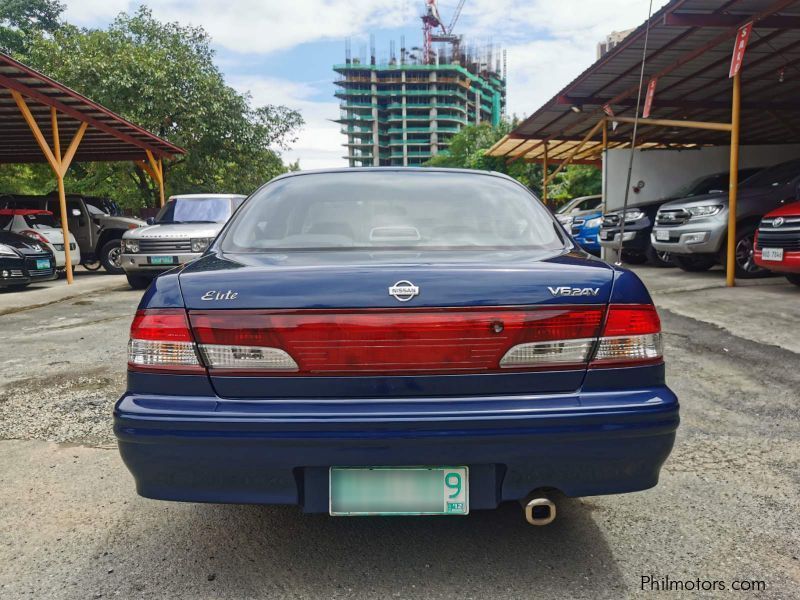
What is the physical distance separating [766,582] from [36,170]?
2969 cm

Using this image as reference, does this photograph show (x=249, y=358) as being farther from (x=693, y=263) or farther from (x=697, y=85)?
(x=697, y=85)

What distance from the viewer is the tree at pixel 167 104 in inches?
848

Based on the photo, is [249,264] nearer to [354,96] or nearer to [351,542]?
[351,542]

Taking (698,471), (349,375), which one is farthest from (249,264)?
(698,471)

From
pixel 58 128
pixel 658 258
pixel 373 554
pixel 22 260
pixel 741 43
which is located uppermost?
pixel 741 43

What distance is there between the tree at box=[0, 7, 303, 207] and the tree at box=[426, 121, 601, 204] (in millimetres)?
8370

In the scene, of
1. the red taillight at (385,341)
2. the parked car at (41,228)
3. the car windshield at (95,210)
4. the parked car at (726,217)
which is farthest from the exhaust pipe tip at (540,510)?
the car windshield at (95,210)

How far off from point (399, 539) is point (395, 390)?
78 centimetres

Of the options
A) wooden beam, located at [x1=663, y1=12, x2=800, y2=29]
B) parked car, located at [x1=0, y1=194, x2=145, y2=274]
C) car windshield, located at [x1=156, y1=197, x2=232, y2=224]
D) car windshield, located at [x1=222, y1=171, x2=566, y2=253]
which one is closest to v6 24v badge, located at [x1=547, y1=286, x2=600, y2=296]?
car windshield, located at [x1=222, y1=171, x2=566, y2=253]


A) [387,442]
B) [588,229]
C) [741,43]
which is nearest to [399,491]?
[387,442]

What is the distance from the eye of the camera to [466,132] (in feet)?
174

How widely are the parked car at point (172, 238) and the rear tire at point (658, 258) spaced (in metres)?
7.38

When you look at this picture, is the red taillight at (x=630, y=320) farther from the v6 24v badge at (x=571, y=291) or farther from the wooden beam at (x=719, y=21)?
the wooden beam at (x=719, y=21)

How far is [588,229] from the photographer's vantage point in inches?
559
